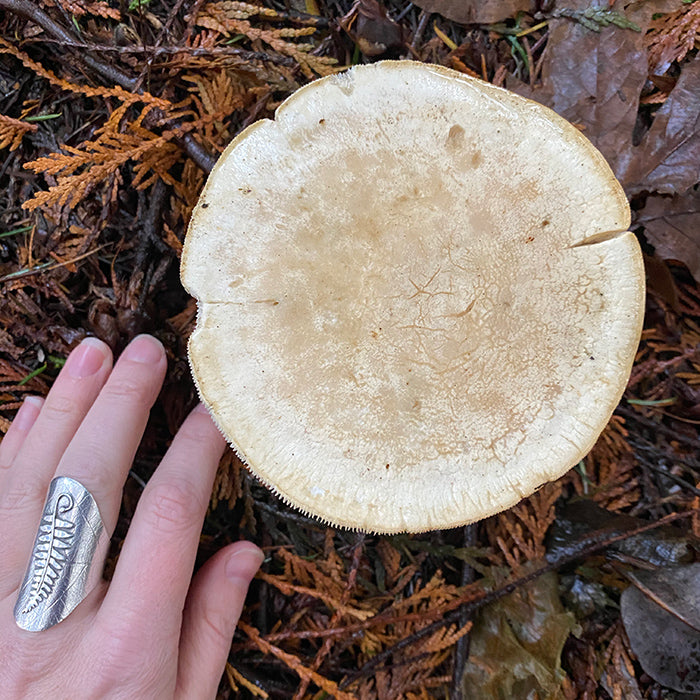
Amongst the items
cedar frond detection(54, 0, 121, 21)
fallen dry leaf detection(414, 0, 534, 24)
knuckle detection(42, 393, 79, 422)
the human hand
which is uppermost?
cedar frond detection(54, 0, 121, 21)

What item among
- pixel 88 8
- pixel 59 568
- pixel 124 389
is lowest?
pixel 59 568

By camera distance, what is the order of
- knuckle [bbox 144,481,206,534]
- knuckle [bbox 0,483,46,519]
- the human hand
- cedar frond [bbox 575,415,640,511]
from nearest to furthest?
the human hand → knuckle [bbox 144,481,206,534] → knuckle [bbox 0,483,46,519] → cedar frond [bbox 575,415,640,511]

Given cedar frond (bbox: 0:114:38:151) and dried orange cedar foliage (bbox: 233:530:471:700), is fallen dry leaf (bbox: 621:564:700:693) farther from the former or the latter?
cedar frond (bbox: 0:114:38:151)

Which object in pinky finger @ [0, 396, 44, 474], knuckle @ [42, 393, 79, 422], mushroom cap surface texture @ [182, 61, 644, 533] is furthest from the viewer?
pinky finger @ [0, 396, 44, 474]

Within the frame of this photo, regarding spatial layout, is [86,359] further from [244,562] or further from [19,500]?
[244,562]

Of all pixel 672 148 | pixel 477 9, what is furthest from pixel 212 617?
pixel 477 9

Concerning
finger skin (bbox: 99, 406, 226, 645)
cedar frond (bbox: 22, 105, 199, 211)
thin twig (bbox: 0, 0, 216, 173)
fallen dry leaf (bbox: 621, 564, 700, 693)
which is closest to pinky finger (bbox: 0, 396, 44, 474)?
finger skin (bbox: 99, 406, 226, 645)

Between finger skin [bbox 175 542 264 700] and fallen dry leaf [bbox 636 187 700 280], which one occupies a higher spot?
fallen dry leaf [bbox 636 187 700 280]

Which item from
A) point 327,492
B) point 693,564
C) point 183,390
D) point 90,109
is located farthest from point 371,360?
point 90,109
